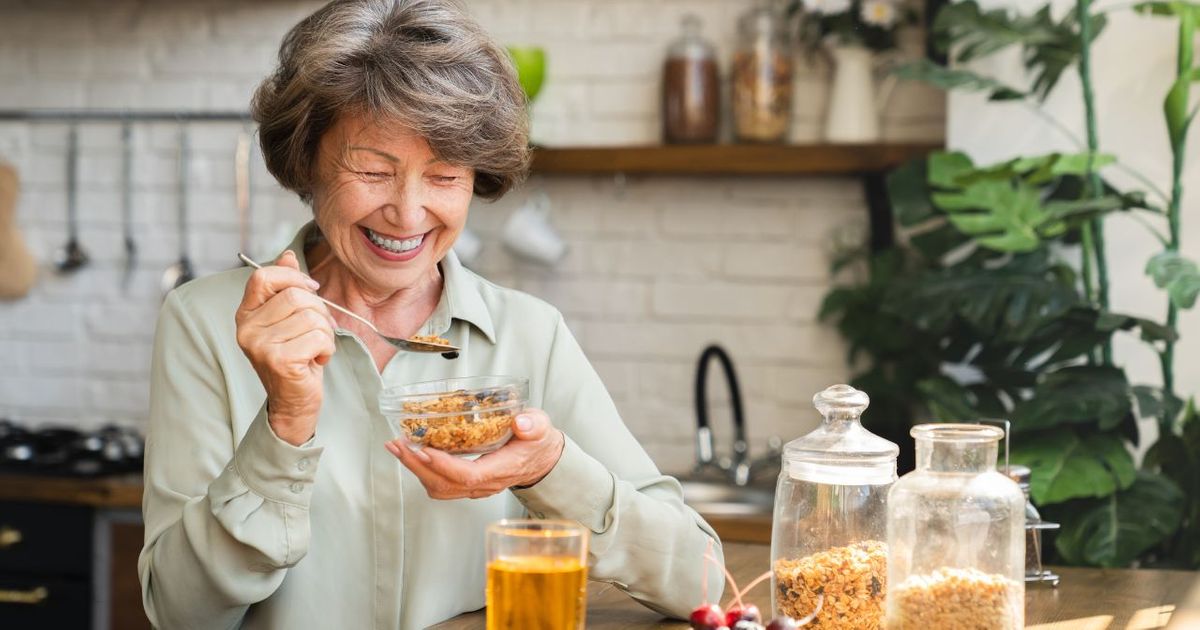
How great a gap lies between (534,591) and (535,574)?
2 cm

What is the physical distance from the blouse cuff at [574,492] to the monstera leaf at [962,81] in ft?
4.82

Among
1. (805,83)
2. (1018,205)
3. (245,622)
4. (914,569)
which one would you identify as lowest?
(245,622)

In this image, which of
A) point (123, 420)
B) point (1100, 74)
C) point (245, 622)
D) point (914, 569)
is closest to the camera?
Result: point (914, 569)

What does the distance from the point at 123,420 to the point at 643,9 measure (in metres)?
1.71

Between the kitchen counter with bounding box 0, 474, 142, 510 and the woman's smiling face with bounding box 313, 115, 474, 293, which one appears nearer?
the woman's smiling face with bounding box 313, 115, 474, 293

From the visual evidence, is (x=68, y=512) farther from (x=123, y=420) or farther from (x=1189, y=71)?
(x=1189, y=71)

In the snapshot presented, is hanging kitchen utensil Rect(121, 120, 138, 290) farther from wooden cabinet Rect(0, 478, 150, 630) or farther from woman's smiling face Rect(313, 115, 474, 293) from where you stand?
woman's smiling face Rect(313, 115, 474, 293)

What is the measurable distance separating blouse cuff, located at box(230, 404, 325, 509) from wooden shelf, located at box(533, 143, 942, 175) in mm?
1850

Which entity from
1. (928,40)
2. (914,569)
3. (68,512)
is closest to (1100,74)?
(928,40)

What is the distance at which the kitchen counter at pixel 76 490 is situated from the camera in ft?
10.00

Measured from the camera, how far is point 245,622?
1.67 meters

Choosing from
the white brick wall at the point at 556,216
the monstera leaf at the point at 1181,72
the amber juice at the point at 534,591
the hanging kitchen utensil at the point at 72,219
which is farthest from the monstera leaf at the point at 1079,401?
the hanging kitchen utensil at the point at 72,219

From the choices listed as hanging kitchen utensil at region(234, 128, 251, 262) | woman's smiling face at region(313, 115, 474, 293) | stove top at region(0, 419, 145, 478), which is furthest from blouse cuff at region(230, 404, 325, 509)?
hanging kitchen utensil at region(234, 128, 251, 262)

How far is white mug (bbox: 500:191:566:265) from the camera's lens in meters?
3.32
